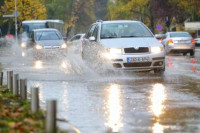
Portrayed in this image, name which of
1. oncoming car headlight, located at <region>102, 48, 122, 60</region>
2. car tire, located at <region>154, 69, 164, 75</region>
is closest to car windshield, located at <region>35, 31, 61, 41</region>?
car tire, located at <region>154, 69, 164, 75</region>

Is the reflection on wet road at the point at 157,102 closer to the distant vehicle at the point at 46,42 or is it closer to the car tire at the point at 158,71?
the car tire at the point at 158,71

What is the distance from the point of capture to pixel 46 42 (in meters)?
30.5

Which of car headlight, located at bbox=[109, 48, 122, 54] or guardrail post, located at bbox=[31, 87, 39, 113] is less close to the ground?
guardrail post, located at bbox=[31, 87, 39, 113]

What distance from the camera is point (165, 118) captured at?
938cm

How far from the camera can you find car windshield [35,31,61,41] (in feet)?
104

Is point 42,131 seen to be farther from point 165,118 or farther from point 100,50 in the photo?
point 100,50

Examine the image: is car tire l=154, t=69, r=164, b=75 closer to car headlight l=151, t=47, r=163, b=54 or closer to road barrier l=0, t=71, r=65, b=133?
car headlight l=151, t=47, r=163, b=54

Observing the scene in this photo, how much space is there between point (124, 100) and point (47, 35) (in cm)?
2054

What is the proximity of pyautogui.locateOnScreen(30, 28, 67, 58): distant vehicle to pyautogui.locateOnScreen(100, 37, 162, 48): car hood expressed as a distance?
11.8 meters

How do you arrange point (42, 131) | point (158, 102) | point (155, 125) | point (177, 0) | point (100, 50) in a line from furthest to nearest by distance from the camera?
1. point (177, 0)
2. point (100, 50)
3. point (158, 102)
4. point (155, 125)
5. point (42, 131)

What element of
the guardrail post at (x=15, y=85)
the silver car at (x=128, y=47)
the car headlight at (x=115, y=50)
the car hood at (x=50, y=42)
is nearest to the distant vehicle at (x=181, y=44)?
the car hood at (x=50, y=42)

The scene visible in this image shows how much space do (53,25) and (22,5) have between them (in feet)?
81.1

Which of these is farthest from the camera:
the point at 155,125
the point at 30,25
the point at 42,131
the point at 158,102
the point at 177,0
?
the point at 177,0

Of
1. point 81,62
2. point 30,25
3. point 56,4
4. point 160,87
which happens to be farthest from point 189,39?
point 56,4
